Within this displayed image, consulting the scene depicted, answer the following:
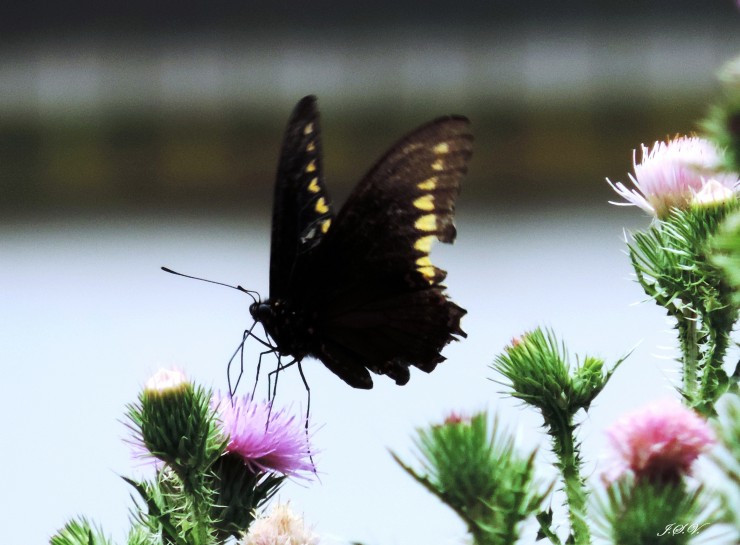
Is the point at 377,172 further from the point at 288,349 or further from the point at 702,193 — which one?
the point at 702,193

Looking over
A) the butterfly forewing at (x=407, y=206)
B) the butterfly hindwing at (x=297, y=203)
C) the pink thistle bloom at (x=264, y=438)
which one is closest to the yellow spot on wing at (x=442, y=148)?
the butterfly forewing at (x=407, y=206)

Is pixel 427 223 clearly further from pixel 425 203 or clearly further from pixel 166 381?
pixel 166 381

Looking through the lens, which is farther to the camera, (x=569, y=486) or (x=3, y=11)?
(x=3, y=11)

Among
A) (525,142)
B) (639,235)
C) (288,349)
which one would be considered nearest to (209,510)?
(288,349)

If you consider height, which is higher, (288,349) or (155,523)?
(288,349)

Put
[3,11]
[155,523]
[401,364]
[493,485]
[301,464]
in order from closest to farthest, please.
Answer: [493,485], [155,523], [301,464], [401,364], [3,11]

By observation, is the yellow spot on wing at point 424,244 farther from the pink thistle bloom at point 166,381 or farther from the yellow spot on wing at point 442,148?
the pink thistle bloom at point 166,381

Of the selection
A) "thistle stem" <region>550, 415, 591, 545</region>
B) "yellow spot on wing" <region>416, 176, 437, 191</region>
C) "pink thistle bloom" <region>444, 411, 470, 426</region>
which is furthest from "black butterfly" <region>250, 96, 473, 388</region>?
"pink thistle bloom" <region>444, 411, 470, 426</region>
